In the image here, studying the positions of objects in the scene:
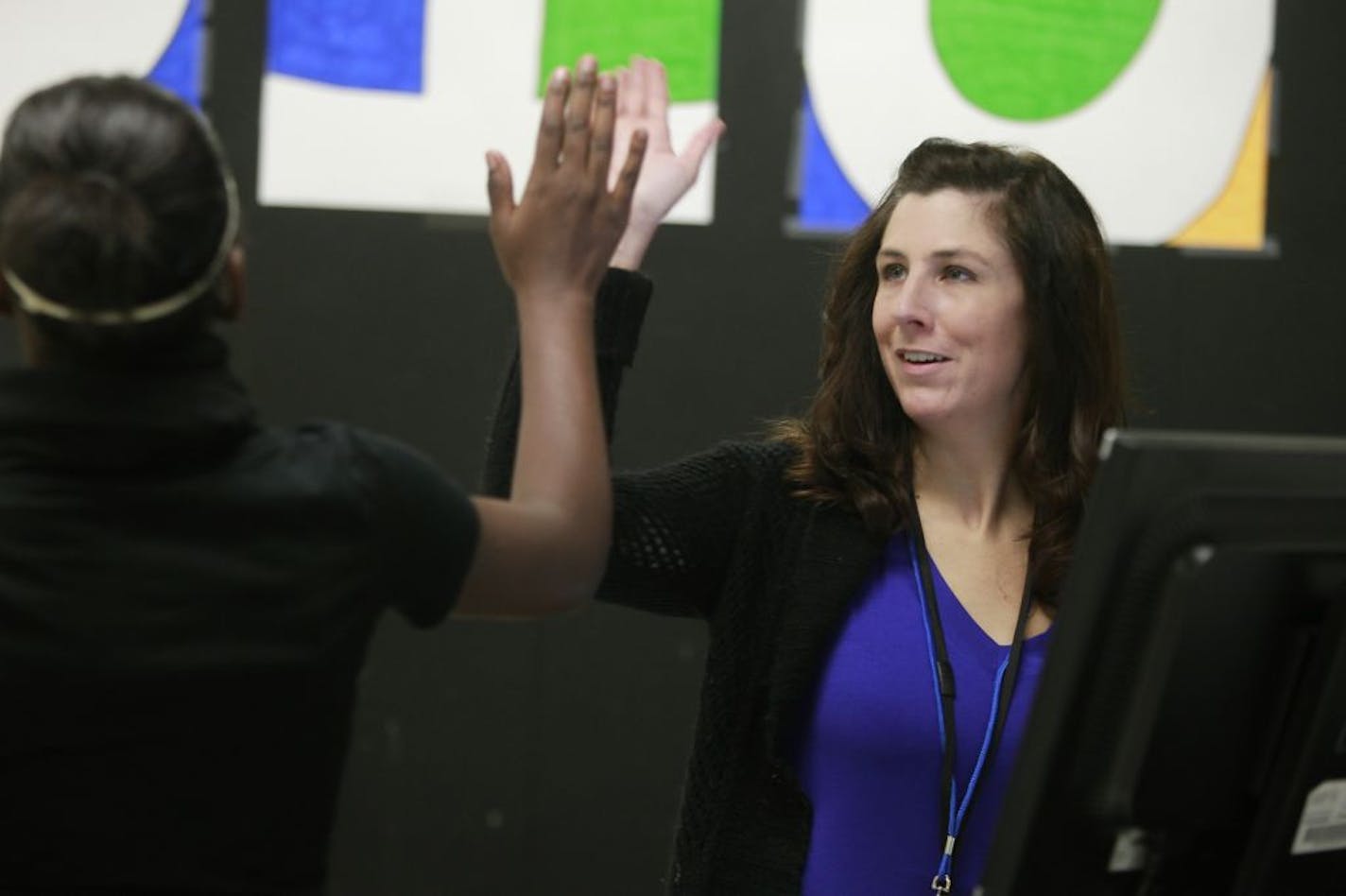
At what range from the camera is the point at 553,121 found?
1.26 meters

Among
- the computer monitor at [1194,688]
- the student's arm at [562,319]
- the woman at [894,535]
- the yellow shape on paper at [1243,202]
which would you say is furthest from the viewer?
the yellow shape on paper at [1243,202]

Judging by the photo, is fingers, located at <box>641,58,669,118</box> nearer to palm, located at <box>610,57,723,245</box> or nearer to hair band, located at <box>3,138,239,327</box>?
palm, located at <box>610,57,723,245</box>

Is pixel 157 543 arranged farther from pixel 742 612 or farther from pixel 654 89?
pixel 742 612

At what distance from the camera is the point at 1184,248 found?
3.36m

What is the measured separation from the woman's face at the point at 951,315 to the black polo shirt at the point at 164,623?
0.91 meters

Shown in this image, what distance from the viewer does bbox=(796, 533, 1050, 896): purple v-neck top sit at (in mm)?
1655

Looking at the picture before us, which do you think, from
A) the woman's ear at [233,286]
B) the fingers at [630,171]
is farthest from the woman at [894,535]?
the woman's ear at [233,286]

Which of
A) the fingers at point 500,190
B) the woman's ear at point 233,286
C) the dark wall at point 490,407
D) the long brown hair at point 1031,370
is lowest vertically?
the dark wall at point 490,407

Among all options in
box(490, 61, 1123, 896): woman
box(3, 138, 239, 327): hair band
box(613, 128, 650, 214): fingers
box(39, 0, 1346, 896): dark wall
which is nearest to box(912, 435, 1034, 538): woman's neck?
box(490, 61, 1123, 896): woman

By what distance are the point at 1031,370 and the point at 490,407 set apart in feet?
4.87

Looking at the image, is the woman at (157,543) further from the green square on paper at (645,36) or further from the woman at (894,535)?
the green square on paper at (645,36)

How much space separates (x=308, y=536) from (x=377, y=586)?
0.06 metres

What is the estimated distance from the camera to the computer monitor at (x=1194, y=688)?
97 cm

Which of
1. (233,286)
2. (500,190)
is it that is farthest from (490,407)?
(233,286)
